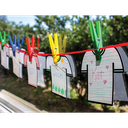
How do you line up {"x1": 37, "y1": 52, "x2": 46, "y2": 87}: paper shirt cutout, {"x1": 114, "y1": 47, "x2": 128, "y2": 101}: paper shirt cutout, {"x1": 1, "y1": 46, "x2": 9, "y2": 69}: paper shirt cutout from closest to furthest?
1. {"x1": 114, "y1": 47, "x2": 128, "y2": 101}: paper shirt cutout
2. {"x1": 37, "y1": 52, "x2": 46, "y2": 87}: paper shirt cutout
3. {"x1": 1, "y1": 46, "x2": 9, "y2": 69}: paper shirt cutout

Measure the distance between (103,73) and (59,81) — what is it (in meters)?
0.58

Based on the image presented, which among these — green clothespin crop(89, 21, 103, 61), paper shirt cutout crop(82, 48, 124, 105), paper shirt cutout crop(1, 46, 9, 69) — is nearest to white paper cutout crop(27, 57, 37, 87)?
paper shirt cutout crop(1, 46, 9, 69)

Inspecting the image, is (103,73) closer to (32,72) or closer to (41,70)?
(41,70)

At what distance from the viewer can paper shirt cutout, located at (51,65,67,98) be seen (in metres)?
1.30

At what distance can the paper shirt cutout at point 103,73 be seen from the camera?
0.96 metres

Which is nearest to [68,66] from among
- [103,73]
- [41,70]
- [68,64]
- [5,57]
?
[68,64]

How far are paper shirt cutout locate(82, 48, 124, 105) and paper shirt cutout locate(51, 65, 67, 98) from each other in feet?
0.99

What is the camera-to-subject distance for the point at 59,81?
53.7 inches

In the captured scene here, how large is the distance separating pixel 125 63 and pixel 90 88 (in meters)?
0.43

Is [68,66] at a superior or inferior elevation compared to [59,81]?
superior

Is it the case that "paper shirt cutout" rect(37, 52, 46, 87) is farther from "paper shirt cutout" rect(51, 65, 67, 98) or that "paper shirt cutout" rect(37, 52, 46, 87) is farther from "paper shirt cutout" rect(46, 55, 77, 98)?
"paper shirt cutout" rect(46, 55, 77, 98)

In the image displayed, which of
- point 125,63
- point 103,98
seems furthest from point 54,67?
point 125,63

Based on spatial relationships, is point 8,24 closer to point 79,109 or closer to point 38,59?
point 38,59

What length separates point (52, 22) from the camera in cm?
308
